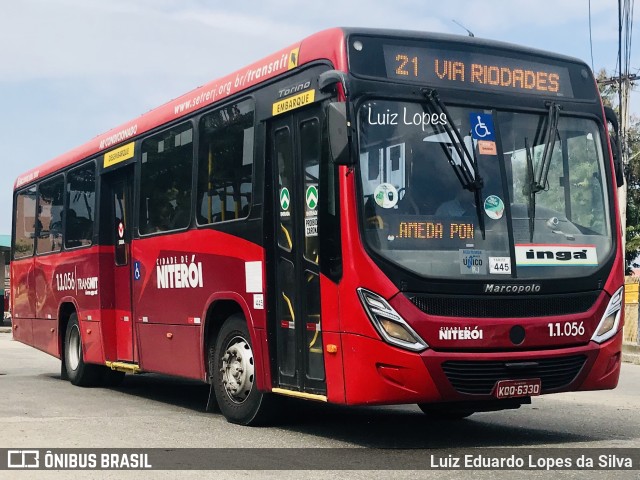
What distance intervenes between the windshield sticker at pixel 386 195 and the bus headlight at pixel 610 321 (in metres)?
2.03

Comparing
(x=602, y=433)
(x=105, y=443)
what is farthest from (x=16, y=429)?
(x=602, y=433)

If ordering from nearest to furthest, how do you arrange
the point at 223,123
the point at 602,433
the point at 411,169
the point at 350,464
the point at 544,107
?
the point at 350,464, the point at 411,169, the point at 544,107, the point at 602,433, the point at 223,123

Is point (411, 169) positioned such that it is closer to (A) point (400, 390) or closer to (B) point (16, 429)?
(A) point (400, 390)

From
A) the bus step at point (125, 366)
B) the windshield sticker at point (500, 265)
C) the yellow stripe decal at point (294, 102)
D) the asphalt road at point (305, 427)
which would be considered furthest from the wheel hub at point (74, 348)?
the windshield sticker at point (500, 265)

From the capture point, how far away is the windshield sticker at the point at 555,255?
8.62 meters

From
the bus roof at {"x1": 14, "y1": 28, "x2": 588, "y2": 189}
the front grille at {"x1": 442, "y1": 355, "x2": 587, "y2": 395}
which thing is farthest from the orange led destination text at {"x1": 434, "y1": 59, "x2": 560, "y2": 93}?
the front grille at {"x1": 442, "y1": 355, "x2": 587, "y2": 395}

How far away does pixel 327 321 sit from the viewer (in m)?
8.64

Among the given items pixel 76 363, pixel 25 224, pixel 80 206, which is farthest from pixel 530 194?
pixel 25 224

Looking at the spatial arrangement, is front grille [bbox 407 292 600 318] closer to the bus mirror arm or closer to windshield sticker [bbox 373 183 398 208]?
windshield sticker [bbox 373 183 398 208]

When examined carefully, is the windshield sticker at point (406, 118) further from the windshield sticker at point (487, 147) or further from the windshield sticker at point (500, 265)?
the windshield sticker at point (500, 265)

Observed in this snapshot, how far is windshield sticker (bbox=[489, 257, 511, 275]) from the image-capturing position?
8453mm

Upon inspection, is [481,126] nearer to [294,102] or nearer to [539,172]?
[539,172]

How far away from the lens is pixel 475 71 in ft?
29.4

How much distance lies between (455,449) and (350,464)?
1.14 meters
